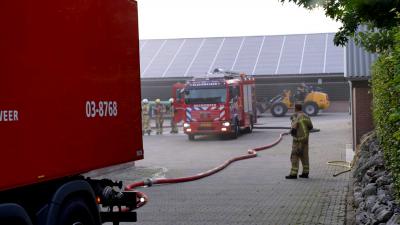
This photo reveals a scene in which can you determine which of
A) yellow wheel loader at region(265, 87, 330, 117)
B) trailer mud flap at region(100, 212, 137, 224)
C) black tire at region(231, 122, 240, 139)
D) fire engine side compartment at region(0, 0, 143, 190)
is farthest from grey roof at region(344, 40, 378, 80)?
yellow wheel loader at region(265, 87, 330, 117)

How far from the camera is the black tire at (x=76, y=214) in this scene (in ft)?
17.4

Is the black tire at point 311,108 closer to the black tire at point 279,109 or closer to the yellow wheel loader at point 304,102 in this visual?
the yellow wheel loader at point 304,102

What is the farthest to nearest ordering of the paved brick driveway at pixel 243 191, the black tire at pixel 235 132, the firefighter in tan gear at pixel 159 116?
the firefighter in tan gear at pixel 159 116
the black tire at pixel 235 132
the paved brick driveway at pixel 243 191

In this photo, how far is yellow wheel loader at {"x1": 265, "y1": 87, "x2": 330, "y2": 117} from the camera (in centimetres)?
4644

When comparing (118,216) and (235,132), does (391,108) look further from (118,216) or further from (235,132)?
(235,132)

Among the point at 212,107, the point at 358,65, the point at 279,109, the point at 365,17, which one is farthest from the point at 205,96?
the point at 279,109

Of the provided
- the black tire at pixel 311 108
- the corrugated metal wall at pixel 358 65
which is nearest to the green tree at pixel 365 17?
the corrugated metal wall at pixel 358 65

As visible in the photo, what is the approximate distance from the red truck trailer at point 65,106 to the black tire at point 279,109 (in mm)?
40437

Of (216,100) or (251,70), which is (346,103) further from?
(216,100)

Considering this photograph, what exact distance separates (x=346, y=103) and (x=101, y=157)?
4764 cm

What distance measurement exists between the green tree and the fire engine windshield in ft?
50.8

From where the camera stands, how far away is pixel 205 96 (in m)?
26.7

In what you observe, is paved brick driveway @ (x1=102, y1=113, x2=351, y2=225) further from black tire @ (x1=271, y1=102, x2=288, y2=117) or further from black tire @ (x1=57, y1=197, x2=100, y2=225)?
black tire @ (x1=271, y1=102, x2=288, y2=117)

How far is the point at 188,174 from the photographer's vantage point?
14.9 m
